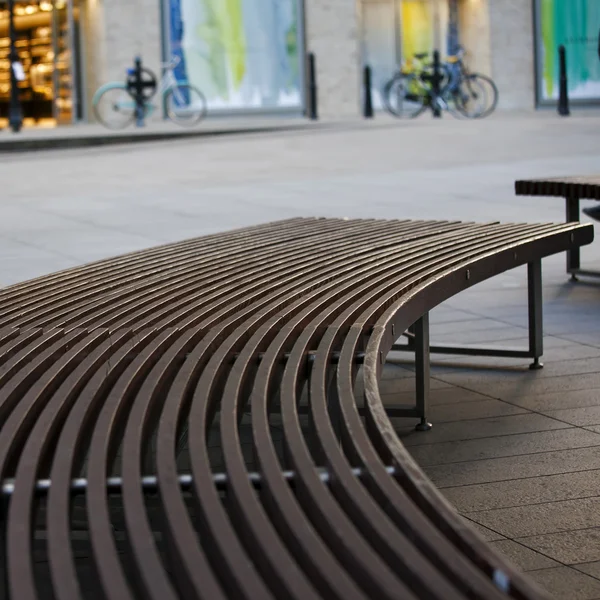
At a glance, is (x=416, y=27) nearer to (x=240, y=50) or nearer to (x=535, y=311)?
(x=240, y=50)

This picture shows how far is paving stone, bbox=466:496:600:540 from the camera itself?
268 centimetres

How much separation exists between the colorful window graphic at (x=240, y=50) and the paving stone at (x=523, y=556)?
2171 centimetres

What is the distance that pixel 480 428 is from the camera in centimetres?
356

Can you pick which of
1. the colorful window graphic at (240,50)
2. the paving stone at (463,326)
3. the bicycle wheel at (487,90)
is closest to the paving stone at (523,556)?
the paving stone at (463,326)

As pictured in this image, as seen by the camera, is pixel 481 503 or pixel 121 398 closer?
pixel 121 398

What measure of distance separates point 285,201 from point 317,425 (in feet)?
24.2

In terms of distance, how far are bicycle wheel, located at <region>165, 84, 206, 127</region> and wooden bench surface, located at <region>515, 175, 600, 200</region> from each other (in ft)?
48.1

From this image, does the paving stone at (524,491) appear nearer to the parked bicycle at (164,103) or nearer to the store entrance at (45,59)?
the parked bicycle at (164,103)

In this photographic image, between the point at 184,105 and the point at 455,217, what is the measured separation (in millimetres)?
14315

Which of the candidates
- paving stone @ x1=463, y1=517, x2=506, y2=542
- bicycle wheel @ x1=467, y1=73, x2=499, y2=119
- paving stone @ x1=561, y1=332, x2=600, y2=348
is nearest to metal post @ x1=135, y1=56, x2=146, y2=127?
bicycle wheel @ x1=467, y1=73, x2=499, y2=119

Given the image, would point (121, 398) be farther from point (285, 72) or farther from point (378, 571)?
point (285, 72)

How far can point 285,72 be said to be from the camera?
79.7 ft

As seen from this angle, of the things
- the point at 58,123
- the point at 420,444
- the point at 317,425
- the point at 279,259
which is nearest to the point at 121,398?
the point at 317,425

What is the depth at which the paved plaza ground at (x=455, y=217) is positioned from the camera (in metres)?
2.91
